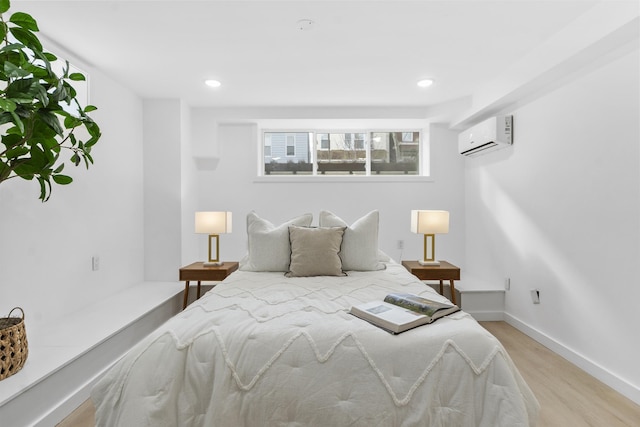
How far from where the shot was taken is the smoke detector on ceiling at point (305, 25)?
2.23 meters

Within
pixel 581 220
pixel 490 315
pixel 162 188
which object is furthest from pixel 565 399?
pixel 162 188

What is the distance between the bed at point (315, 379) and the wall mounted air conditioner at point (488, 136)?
2312mm

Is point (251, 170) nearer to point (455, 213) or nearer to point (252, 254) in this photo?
point (252, 254)

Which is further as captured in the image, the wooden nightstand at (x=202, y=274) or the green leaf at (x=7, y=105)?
the wooden nightstand at (x=202, y=274)

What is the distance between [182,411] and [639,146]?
274 centimetres

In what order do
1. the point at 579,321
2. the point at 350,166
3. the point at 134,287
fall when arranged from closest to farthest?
the point at 579,321 → the point at 134,287 → the point at 350,166

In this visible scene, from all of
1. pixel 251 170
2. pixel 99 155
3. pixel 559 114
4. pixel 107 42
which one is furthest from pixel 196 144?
pixel 559 114

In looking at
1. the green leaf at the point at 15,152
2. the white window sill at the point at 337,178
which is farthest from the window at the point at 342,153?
the green leaf at the point at 15,152

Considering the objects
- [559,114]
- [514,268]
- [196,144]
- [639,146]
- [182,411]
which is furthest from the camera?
[196,144]

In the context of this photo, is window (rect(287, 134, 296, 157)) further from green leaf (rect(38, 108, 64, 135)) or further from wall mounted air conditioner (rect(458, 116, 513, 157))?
green leaf (rect(38, 108, 64, 135))

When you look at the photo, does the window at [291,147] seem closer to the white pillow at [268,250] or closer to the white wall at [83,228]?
the white wall at [83,228]

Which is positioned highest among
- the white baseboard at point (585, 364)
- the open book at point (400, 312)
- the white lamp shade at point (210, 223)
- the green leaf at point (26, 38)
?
the green leaf at point (26, 38)

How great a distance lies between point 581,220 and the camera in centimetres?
242

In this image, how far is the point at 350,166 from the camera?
4.57m
